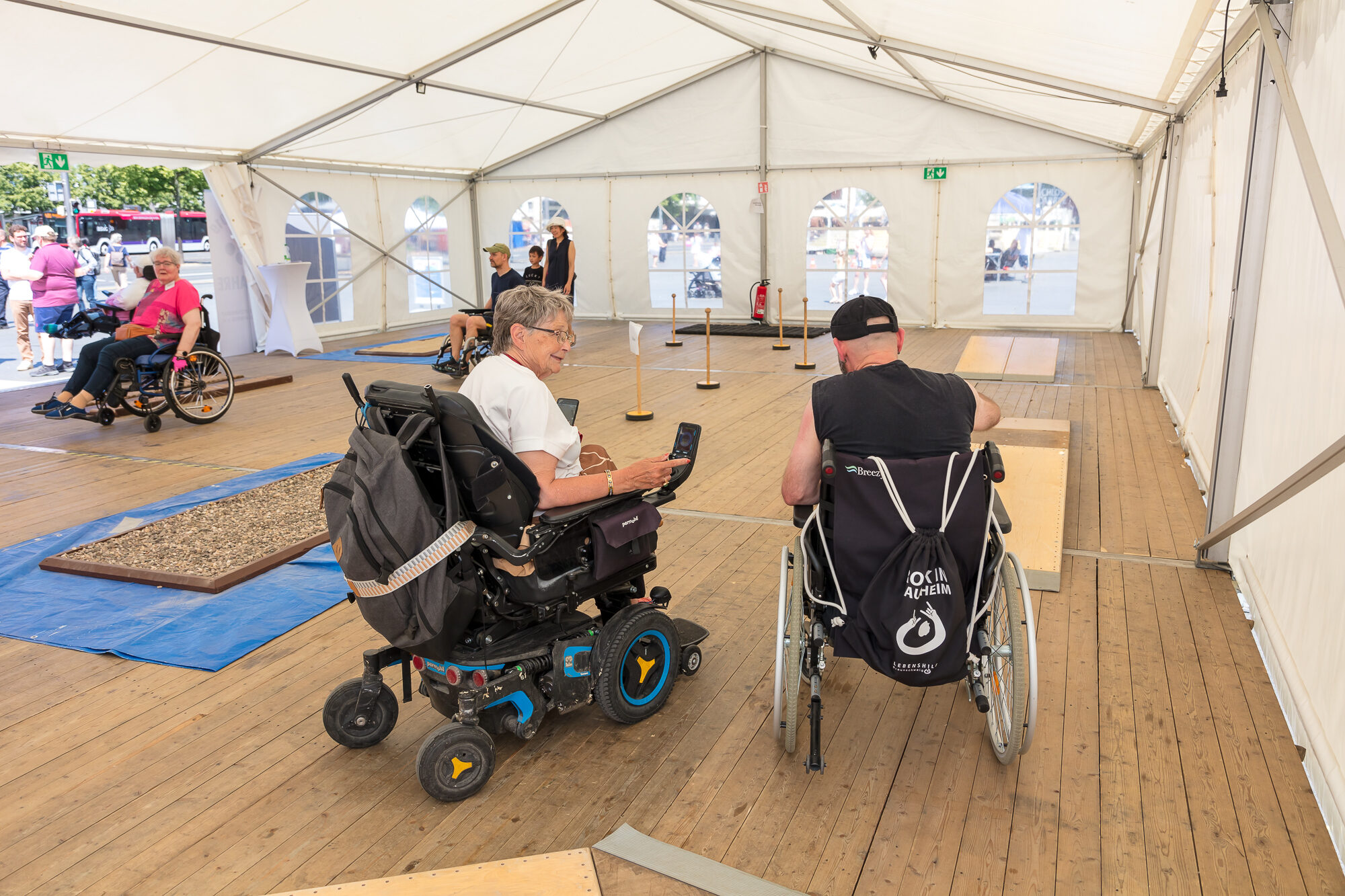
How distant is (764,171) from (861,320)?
11.7 m

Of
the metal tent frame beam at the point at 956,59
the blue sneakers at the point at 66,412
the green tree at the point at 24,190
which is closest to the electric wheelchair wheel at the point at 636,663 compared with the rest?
the blue sneakers at the point at 66,412

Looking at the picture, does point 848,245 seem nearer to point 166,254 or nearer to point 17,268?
point 166,254

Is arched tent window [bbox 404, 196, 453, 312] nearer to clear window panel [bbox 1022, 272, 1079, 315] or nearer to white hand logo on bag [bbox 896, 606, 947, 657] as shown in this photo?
clear window panel [bbox 1022, 272, 1079, 315]

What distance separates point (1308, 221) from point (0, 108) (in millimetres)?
9257

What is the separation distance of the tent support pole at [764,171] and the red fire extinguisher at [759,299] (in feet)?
0.60

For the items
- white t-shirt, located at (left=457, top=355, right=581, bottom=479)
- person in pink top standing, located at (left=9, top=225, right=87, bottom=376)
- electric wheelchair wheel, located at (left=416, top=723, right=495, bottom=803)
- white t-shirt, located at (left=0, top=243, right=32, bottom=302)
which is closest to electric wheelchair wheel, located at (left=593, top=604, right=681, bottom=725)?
electric wheelchair wheel, located at (left=416, top=723, right=495, bottom=803)

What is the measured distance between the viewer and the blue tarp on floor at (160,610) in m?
3.16

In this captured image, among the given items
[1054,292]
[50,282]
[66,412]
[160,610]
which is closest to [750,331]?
[1054,292]

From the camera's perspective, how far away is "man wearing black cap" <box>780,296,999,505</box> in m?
2.27

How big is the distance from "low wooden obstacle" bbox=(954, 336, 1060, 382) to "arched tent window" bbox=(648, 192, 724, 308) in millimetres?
5260

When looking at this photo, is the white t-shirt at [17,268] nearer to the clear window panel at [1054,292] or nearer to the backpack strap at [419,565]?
the backpack strap at [419,565]

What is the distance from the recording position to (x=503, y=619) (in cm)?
239

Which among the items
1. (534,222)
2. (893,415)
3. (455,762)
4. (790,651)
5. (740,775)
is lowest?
(740,775)

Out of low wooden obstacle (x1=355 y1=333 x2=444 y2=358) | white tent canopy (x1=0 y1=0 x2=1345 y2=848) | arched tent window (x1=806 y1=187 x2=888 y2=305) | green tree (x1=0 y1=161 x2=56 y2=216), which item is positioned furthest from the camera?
green tree (x1=0 y1=161 x2=56 y2=216)
